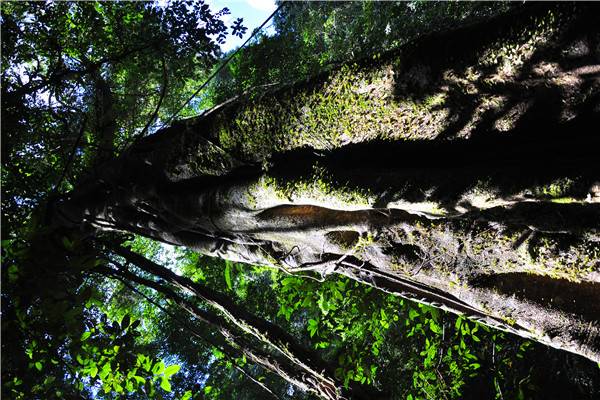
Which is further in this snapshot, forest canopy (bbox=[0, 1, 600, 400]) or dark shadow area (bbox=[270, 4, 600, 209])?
forest canopy (bbox=[0, 1, 600, 400])

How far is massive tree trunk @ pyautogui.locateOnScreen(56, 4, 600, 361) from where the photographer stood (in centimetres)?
193

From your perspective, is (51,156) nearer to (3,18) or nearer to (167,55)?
(3,18)

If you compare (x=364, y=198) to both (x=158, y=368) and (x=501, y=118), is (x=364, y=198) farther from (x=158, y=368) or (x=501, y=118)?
(x=158, y=368)

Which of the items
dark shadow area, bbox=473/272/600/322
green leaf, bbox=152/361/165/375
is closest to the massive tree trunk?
dark shadow area, bbox=473/272/600/322

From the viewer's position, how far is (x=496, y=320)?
2.69m

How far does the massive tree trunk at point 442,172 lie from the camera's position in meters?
1.93

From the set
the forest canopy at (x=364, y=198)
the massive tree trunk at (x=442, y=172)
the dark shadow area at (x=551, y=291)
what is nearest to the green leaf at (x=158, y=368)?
the forest canopy at (x=364, y=198)

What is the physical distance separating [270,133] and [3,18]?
4.93 m

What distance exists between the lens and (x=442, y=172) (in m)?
2.28

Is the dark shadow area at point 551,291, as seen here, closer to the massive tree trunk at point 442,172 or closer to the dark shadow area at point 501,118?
the massive tree trunk at point 442,172

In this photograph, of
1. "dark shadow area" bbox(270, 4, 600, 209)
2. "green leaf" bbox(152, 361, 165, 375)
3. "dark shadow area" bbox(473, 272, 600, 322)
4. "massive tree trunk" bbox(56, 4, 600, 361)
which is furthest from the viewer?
"green leaf" bbox(152, 361, 165, 375)

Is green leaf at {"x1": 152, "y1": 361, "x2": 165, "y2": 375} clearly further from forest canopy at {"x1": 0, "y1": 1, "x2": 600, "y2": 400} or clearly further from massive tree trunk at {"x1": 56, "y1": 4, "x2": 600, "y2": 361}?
massive tree trunk at {"x1": 56, "y1": 4, "x2": 600, "y2": 361}

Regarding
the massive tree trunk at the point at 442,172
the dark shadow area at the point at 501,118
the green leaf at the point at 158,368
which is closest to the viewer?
the dark shadow area at the point at 501,118

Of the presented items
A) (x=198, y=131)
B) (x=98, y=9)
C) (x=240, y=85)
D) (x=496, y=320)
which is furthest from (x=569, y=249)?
(x=240, y=85)
